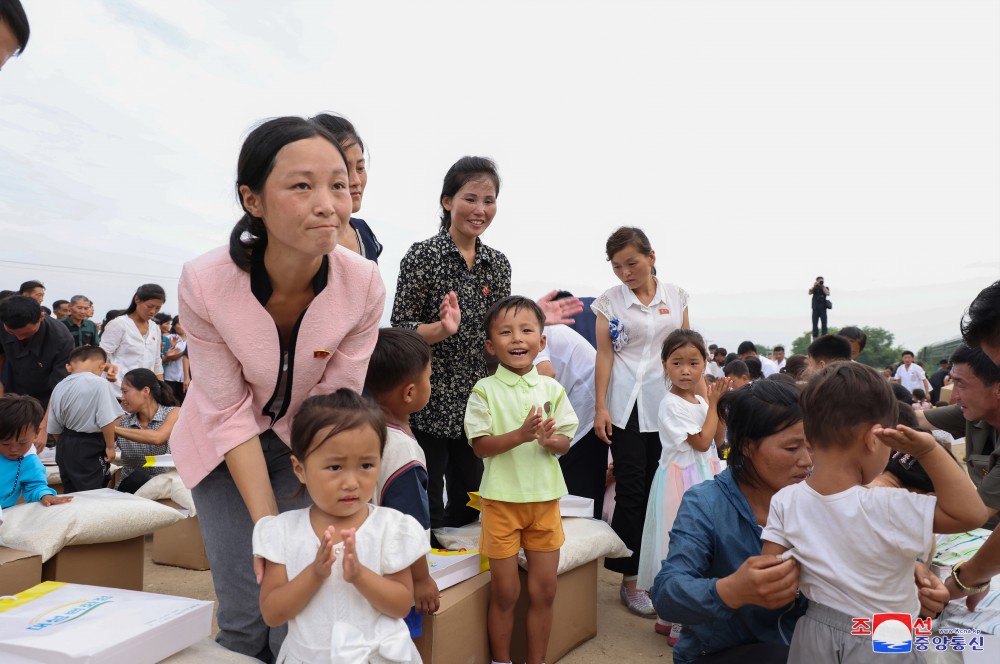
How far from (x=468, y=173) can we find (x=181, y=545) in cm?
289

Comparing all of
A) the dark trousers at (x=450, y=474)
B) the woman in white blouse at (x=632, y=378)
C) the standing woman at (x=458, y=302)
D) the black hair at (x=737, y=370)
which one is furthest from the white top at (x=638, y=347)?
the black hair at (x=737, y=370)

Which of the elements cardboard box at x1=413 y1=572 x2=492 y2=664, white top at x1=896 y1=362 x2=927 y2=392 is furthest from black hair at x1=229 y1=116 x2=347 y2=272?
white top at x1=896 y1=362 x2=927 y2=392

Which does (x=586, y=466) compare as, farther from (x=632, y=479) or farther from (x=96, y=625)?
(x=96, y=625)

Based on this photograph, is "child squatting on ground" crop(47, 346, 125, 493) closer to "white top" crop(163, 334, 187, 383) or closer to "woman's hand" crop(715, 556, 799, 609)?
"woman's hand" crop(715, 556, 799, 609)

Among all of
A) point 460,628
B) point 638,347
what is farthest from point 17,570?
point 638,347

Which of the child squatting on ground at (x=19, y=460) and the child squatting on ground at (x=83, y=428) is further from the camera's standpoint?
the child squatting on ground at (x=83, y=428)

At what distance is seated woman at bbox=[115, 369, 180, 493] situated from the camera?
4543mm

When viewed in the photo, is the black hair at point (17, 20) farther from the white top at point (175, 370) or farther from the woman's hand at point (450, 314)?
the white top at point (175, 370)

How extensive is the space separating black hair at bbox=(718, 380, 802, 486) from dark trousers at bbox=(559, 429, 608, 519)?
1.87 meters

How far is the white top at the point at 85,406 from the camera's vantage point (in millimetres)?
4137

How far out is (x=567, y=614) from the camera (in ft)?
9.76

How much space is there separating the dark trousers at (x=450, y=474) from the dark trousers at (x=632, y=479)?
2.65 feet

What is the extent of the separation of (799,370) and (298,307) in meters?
4.62

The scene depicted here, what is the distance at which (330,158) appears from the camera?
1.59 metres
